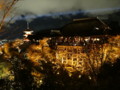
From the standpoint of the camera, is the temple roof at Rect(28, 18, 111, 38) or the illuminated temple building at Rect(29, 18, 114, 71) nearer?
the illuminated temple building at Rect(29, 18, 114, 71)

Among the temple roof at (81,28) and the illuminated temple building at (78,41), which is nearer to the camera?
the illuminated temple building at (78,41)

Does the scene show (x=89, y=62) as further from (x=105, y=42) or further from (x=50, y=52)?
(x=50, y=52)

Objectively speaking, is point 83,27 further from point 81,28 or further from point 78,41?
point 78,41

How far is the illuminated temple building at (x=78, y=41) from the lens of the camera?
1621 cm

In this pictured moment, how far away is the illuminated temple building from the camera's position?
16214mm

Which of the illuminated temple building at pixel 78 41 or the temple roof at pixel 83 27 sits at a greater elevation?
the temple roof at pixel 83 27

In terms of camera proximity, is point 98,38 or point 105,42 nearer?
point 105,42

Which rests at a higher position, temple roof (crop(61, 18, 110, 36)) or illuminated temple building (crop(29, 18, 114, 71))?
temple roof (crop(61, 18, 110, 36))

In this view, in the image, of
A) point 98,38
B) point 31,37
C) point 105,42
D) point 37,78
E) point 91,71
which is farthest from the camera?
point 31,37

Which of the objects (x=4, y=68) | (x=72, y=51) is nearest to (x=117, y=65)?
(x=72, y=51)

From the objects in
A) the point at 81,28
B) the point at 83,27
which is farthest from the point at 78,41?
the point at 83,27

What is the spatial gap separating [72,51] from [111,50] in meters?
4.99

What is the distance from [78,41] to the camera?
17719 millimetres

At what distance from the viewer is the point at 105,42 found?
15070 millimetres
